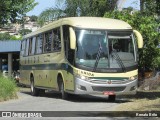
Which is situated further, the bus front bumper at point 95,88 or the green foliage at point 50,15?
the green foliage at point 50,15

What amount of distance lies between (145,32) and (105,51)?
30.8ft

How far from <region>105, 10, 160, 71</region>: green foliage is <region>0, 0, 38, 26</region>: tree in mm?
6196

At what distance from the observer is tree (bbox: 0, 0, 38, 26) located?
30330mm

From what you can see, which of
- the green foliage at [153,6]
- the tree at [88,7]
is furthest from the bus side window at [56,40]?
the tree at [88,7]

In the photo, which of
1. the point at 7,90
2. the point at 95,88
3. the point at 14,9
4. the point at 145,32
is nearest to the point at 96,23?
the point at 95,88

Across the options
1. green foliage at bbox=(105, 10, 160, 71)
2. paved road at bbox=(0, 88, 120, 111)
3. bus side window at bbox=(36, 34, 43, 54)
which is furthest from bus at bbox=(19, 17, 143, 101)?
green foliage at bbox=(105, 10, 160, 71)

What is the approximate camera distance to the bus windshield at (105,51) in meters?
18.0

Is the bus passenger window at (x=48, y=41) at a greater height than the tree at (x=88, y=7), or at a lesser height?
lesser

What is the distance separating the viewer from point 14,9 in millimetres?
30938

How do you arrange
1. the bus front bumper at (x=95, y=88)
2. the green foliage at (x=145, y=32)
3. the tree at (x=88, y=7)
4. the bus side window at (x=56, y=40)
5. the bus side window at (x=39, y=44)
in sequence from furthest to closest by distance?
the tree at (x=88, y=7) → the green foliage at (x=145, y=32) → the bus side window at (x=39, y=44) → the bus side window at (x=56, y=40) → the bus front bumper at (x=95, y=88)

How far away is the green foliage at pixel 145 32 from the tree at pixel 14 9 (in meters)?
6.20

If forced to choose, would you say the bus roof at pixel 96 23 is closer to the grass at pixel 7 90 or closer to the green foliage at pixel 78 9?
the grass at pixel 7 90

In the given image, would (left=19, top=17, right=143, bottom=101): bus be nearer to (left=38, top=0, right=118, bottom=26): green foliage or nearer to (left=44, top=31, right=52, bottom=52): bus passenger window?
(left=44, top=31, right=52, bottom=52): bus passenger window

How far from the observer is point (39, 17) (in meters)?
39.4
